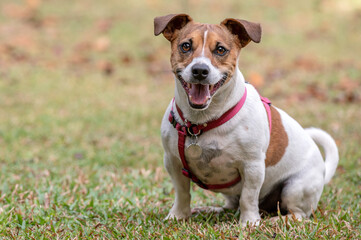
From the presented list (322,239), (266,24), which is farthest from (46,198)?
(266,24)

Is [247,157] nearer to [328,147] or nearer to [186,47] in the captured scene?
[186,47]

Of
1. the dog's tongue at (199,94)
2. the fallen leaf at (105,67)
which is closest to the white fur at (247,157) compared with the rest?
the dog's tongue at (199,94)

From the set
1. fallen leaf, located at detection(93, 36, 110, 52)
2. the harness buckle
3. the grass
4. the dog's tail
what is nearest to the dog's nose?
the harness buckle

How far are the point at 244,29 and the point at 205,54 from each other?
0.38 meters

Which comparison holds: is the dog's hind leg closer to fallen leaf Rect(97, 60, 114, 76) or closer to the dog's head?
the dog's head

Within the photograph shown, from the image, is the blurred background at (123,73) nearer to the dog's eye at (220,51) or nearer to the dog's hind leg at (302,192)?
the dog's hind leg at (302,192)

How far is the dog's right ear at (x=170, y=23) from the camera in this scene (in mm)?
3369

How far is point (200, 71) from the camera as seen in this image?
3084mm

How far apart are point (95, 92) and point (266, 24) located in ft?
26.4

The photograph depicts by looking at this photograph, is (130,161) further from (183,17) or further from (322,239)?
(322,239)

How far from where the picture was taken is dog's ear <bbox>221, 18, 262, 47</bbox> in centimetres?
330

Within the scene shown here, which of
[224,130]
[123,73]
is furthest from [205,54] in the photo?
[123,73]

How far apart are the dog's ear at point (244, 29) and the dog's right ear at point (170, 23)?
29cm

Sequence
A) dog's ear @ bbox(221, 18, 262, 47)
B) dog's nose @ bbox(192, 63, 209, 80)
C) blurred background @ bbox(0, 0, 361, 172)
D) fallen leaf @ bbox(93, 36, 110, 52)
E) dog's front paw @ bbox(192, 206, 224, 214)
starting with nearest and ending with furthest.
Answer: dog's nose @ bbox(192, 63, 209, 80), dog's ear @ bbox(221, 18, 262, 47), dog's front paw @ bbox(192, 206, 224, 214), blurred background @ bbox(0, 0, 361, 172), fallen leaf @ bbox(93, 36, 110, 52)
